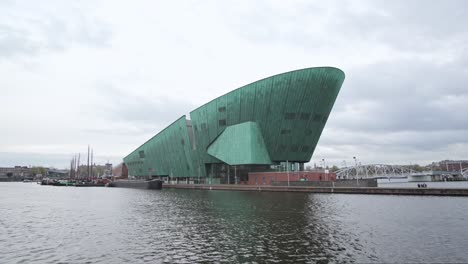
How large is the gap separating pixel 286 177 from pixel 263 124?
569 inches

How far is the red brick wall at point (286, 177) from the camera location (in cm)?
8044

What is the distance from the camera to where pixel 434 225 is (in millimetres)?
26250

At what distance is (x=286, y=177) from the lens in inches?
3211

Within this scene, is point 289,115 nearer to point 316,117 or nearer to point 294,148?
point 316,117

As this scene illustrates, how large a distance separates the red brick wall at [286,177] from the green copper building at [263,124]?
3312 millimetres

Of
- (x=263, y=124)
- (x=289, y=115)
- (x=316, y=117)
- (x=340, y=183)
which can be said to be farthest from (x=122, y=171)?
(x=340, y=183)

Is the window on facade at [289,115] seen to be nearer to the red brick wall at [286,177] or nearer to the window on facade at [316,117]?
the window on facade at [316,117]

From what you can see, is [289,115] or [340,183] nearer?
[340,183]

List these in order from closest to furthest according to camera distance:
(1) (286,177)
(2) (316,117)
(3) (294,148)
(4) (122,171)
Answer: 1. (1) (286,177)
2. (2) (316,117)
3. (3) (294,148)
4. (4) (122,171)

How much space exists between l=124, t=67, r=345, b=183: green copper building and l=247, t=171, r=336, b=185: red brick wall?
10.9 feet

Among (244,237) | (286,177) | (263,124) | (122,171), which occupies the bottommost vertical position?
(244,237)

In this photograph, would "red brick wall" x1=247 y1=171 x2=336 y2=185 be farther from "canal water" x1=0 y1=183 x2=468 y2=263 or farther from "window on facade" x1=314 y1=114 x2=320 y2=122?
"canal water" x1=0 y1=183 x2=468 y2=263

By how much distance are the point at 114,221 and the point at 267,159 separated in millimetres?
58083

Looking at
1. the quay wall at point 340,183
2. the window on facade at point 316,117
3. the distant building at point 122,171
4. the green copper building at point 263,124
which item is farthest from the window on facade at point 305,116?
the distant building at point 122,171
